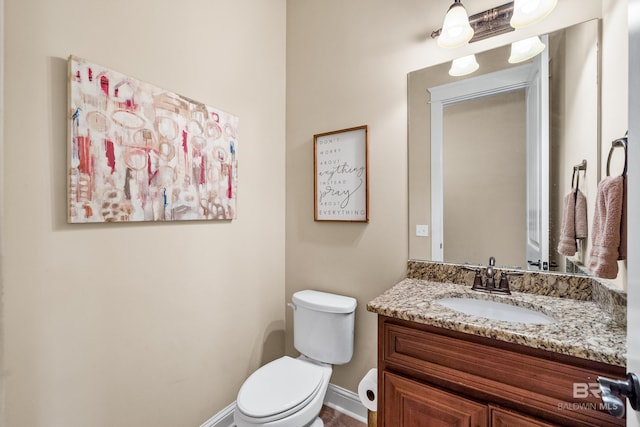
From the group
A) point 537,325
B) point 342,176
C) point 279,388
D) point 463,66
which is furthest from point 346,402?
point 463,66

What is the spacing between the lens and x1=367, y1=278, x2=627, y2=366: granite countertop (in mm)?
767

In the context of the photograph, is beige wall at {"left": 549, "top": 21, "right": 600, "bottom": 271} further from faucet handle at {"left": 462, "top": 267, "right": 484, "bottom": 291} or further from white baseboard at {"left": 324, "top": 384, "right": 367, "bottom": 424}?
white baseboard at {"left": 324, "top": 384, "right": 367, "bottom": 424}

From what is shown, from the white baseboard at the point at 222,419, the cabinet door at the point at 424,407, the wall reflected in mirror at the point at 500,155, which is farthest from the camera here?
the white baseboard at the point at 222,419

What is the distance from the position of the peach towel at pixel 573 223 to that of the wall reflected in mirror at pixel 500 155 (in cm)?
2

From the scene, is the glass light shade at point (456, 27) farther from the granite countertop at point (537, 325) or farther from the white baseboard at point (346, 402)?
the white baseboard at point (346, 402)

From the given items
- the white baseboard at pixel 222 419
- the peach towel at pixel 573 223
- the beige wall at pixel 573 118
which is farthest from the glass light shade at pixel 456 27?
the white baseboard at pixel 222 419

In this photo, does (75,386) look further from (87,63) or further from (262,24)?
(262,24)

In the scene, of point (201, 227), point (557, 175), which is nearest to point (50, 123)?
point (201, 227)

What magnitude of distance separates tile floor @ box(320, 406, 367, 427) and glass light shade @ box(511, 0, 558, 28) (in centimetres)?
222

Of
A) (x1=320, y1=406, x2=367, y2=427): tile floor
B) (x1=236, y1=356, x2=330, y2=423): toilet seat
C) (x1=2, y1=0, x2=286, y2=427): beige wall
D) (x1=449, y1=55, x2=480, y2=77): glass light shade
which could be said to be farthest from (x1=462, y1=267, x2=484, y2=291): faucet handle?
(x1=2, y1=0, x2=286, y2=427): beige wall

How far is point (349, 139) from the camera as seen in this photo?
176 centimetres

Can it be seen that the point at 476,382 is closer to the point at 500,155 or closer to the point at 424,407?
the point at 424,407

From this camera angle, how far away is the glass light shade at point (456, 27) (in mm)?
1312

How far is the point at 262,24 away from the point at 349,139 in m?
0.96
